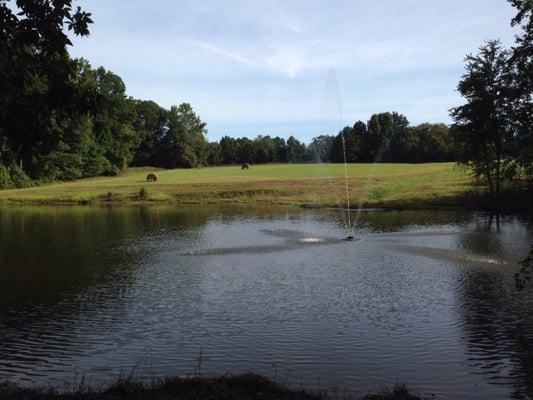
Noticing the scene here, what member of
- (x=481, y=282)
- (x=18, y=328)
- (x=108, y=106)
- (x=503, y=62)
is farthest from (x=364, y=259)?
(x=503, y=62)

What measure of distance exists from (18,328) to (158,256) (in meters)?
13.0

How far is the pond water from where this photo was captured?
1234 centimetres

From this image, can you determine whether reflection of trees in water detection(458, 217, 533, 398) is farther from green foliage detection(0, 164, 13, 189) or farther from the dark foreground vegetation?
green foliage detection(0, 164, 13, 189)

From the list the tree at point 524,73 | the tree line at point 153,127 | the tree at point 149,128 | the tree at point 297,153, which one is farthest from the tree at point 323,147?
the tree at point 524,73

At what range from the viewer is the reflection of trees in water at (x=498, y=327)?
38.7 ft

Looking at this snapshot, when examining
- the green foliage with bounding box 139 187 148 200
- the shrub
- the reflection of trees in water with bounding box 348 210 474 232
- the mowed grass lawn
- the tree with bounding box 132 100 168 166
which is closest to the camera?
the reflection of trees in water with bounding box 348 210 474 232

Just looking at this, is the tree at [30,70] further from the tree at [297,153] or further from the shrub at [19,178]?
the tree at [297,153]

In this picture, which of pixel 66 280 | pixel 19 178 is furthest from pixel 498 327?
pixel 19 178

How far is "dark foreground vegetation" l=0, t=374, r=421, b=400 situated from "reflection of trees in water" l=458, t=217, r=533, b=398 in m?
3.38

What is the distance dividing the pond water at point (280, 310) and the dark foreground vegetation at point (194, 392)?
167 cm

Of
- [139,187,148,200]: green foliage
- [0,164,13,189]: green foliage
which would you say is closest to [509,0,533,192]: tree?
[139,187,148,200]: green foliage

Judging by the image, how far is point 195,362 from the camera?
42.1ft

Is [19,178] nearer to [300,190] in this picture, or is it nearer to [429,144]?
[300,190]

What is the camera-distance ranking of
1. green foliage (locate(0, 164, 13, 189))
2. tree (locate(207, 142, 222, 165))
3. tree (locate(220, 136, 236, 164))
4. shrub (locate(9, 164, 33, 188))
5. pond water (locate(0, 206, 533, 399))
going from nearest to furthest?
pond water (locate(0, 206, 533, 399)) < green foliage (locate(0, 164, 13, 189)) < shrub (locate(9, 164, 33, 188)) < tree (locate(207, 142, 222, 165)) < tree (locate(220, 136, 236, 164))
